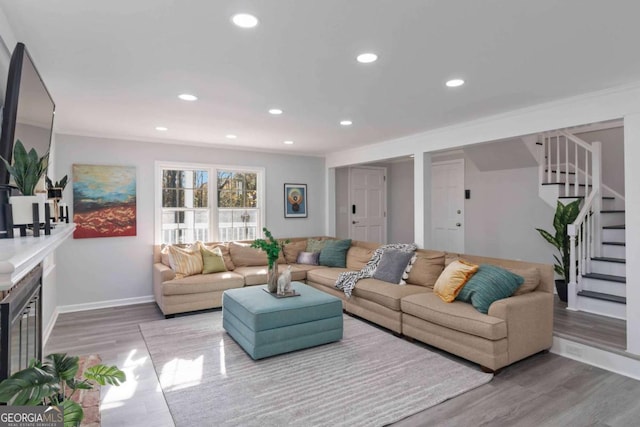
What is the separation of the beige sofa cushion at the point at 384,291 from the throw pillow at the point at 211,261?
1919 millimetres

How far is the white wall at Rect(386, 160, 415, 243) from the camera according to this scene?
747 centimetres

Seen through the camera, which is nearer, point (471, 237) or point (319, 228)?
point (471, 237)

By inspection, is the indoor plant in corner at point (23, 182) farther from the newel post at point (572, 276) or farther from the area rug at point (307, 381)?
the newel post at point (572, 276)

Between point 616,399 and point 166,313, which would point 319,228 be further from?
point 616,399

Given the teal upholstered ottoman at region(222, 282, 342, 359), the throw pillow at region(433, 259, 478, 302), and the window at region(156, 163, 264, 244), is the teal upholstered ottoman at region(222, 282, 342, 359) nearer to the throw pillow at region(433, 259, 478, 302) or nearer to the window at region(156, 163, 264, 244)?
the throw pillow at region(433, 259, 478, 302)

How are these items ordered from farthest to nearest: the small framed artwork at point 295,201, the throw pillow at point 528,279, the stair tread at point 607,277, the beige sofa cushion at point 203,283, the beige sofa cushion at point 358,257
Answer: the small framed artwork at point 295,201, the beige sofa cushion at point 358,257, the beige sofa cushion at point 203,283, the stair tread at point 607,277, the throw pillow at point 528,279

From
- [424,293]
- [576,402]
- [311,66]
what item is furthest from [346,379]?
[311,66]

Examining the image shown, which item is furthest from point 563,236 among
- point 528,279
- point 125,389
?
point 125,389

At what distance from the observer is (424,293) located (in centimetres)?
379

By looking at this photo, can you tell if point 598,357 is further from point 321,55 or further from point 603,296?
point 321,55

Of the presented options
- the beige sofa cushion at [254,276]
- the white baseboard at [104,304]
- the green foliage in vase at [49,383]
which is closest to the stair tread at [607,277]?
the beige sofa cushion at [254,276]

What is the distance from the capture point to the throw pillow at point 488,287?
314 centimetres

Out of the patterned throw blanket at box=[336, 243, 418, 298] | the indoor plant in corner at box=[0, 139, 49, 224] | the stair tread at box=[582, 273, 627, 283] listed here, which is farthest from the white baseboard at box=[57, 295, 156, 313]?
the stair tread at box=[582, 273, 627, 283]

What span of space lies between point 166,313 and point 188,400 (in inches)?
80.5
